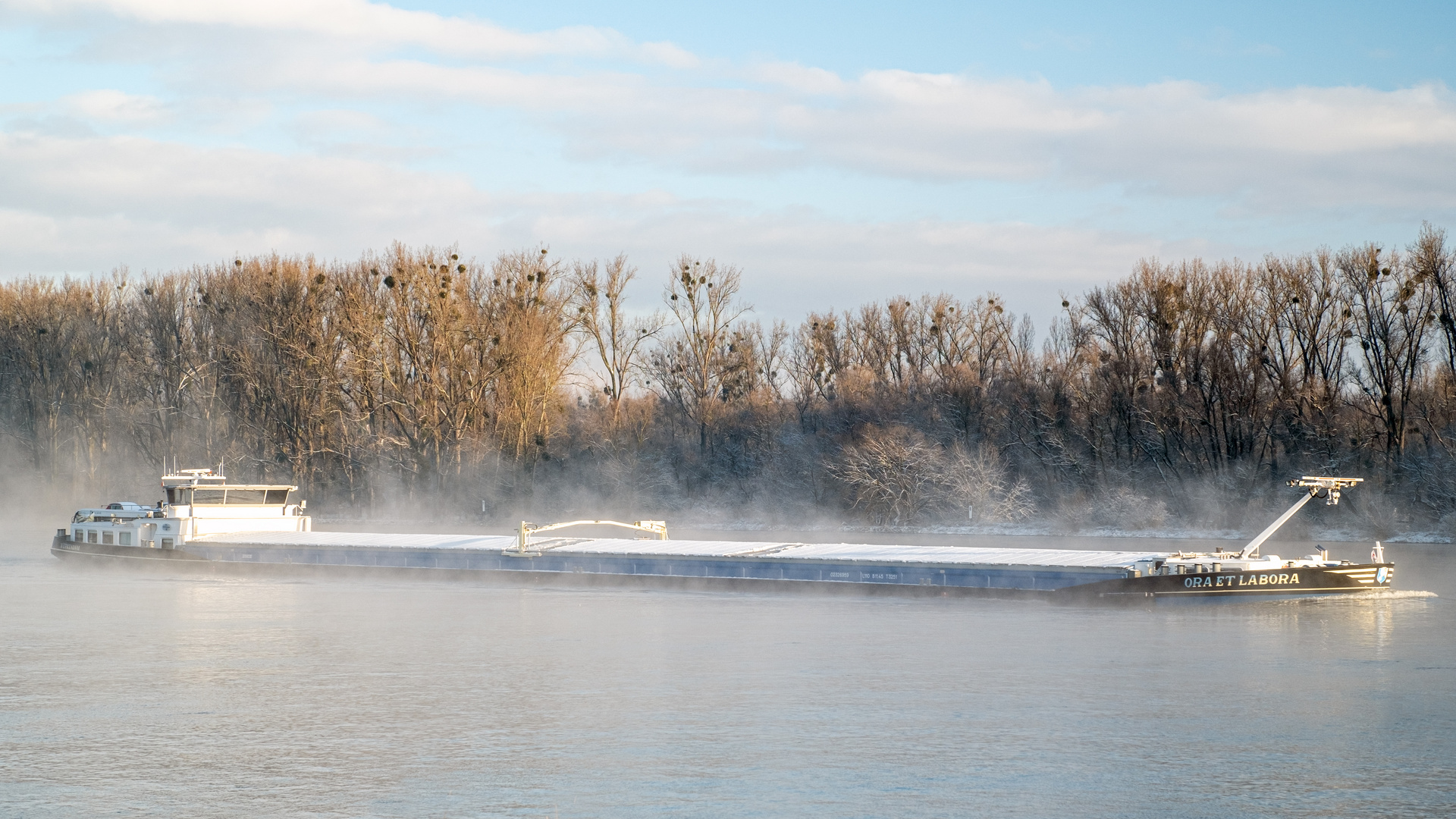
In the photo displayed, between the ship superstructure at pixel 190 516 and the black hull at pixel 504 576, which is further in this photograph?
the ship superstructure at pixel 190 516

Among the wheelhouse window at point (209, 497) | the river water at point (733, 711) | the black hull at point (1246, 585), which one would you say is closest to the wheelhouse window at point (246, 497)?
the wheelhouse window at point (209, 497)

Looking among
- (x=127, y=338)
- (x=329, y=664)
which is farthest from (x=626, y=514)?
(x=329, y=664)

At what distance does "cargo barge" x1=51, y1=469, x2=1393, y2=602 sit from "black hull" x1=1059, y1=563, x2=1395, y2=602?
22 millimetres

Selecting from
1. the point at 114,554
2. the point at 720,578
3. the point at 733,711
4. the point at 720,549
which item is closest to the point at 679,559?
the point at 720,578

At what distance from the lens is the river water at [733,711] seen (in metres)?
12.1

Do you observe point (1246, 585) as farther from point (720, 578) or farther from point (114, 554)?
point (114, 554)

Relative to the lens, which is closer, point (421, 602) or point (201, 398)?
point (421, 602)

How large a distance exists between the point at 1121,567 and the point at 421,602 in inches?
572

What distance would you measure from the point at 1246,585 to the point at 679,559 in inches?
487

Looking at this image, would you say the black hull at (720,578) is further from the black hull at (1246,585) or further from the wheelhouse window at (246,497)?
the wheelhouse window at (246,497)

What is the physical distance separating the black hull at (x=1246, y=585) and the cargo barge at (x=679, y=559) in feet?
0.07

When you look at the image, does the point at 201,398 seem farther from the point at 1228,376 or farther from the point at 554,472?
the point at 1228,376

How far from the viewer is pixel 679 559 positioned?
31828 mm

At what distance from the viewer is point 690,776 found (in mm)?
12711
